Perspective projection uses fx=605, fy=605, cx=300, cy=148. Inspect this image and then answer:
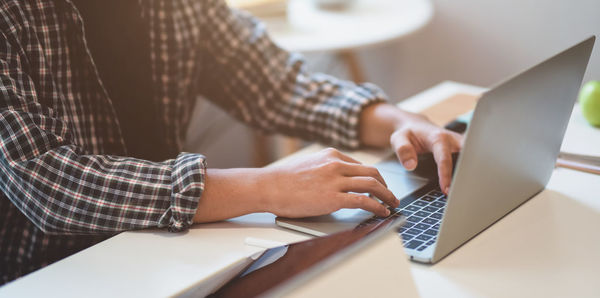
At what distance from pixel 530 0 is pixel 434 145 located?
0.61m

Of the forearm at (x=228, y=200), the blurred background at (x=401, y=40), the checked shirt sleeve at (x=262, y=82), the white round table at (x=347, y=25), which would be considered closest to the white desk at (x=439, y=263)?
the forearm at (x=228, y=200)

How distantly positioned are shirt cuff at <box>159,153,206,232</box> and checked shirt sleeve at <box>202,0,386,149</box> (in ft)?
1.27

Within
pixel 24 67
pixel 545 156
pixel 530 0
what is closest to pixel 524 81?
pixel 545 156

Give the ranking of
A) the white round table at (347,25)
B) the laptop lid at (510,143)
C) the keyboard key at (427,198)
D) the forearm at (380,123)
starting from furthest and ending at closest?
1. the white round table at (347,25)
2. the forearm at (380,123)
3. the keyboard key at (427,198)
4. the laptop lid at (510,143)

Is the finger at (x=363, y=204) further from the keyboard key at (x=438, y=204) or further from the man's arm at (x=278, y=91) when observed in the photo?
the man's arm at (x=278, y=91)

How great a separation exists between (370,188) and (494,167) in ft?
0.53

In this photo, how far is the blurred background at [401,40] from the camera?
1.41 m

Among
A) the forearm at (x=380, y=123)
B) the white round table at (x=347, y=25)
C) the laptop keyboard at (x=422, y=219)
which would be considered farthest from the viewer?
the white round table at (x=347, y=25)

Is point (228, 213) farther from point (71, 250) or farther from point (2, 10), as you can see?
point (2, 10)

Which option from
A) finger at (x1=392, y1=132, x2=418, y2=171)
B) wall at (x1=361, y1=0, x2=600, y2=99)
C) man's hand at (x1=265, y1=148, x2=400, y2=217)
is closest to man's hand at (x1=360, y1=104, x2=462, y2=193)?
finger at (x1=392, y1=132, x2=418, y2=171)

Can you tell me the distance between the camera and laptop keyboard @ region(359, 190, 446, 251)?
2.29 feet

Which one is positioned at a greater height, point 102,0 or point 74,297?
point 102,0

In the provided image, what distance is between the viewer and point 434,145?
876 millimetres

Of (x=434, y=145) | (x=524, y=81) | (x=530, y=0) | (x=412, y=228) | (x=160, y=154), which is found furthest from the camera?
(x=530, y=0)
